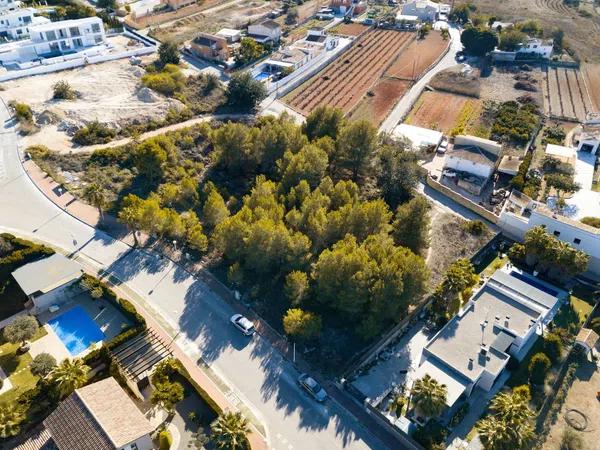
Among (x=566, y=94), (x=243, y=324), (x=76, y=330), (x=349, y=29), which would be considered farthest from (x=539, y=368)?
(x=349, y=29)

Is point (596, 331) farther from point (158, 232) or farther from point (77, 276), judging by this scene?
point (77, 276)

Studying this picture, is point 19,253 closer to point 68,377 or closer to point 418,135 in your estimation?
point 68,377

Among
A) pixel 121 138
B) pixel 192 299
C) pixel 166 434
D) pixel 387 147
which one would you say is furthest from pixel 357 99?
pixel 166 434

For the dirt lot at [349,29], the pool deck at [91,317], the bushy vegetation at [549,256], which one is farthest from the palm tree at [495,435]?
the dirt lot at [349,29]

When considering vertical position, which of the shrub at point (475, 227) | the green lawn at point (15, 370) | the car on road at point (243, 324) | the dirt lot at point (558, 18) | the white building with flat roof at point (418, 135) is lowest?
the green lawn at point (15, 370)

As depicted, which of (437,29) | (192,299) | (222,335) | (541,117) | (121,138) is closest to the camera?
(222,335)

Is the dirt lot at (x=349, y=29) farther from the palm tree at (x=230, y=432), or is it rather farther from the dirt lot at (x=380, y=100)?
the palm tree at (x=230, y=432)
